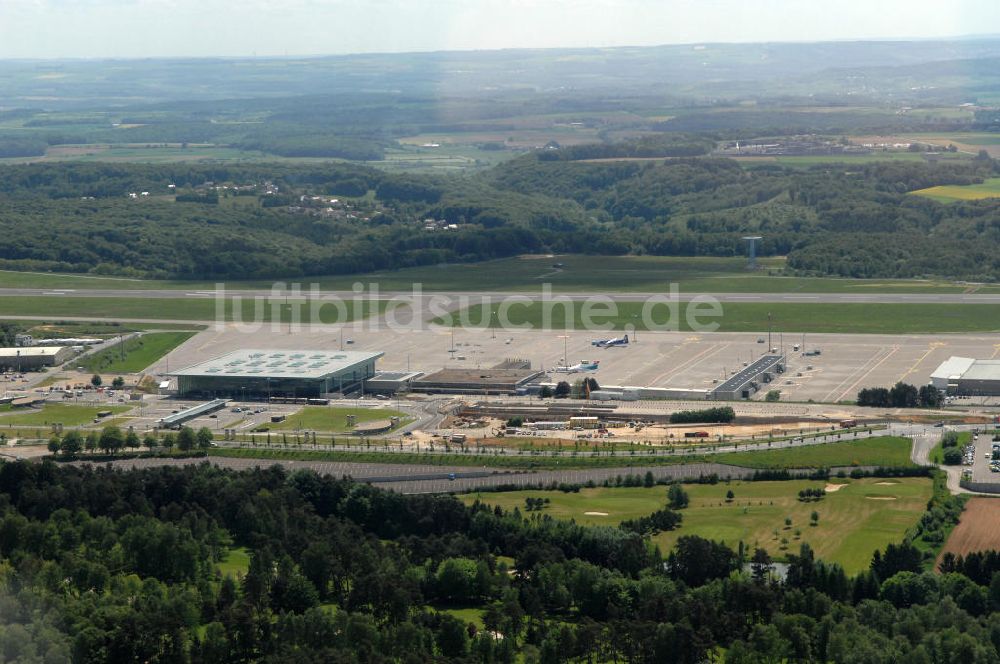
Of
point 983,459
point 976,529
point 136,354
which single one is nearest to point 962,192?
point 136,354

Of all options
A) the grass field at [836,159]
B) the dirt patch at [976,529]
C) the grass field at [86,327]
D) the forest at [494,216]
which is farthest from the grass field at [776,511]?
the grass field at [836,159]

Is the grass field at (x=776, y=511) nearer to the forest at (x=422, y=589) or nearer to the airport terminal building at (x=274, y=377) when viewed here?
the forest at (x=422, y=589)

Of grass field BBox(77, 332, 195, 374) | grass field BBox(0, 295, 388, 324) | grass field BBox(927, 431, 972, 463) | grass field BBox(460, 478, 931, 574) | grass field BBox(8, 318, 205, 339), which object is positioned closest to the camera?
grass field BBox(460, 478, 931, 574)

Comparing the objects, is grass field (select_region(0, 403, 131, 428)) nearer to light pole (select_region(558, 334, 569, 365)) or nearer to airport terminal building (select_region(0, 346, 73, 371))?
airport terminal building (select_region(0, 346, 73, 371))

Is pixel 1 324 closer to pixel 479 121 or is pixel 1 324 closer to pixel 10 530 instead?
pixel 10 530

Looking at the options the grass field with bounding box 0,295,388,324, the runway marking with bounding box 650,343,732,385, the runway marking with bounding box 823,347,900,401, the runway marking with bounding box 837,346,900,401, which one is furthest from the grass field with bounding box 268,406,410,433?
the grass field with bounding box 0,295,388,324

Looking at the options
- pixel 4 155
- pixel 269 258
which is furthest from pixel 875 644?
pixel 4 155

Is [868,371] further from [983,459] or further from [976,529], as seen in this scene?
[976,529]
